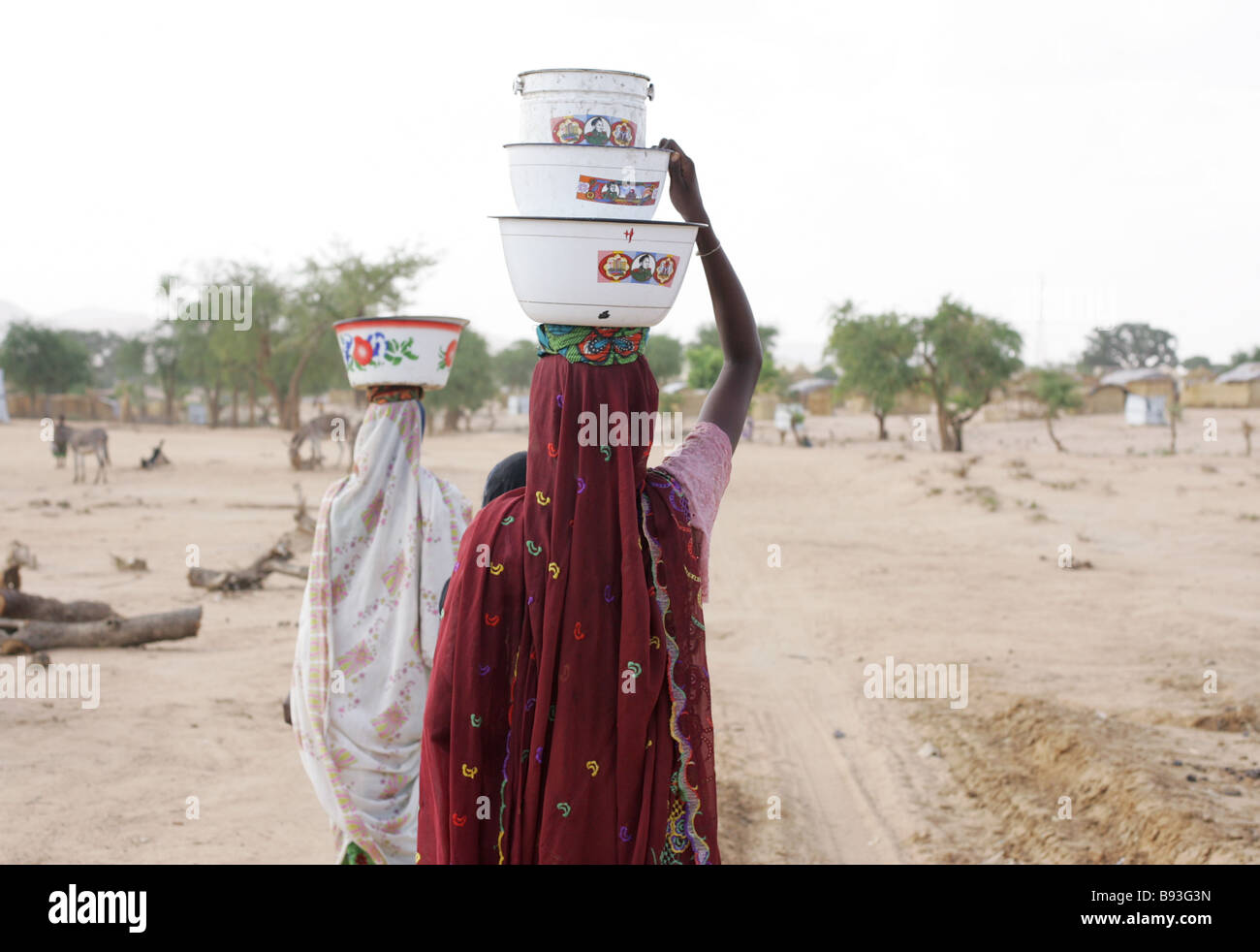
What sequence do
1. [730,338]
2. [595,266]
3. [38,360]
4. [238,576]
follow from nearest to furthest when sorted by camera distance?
[595,266] < [730,338] < [238,576] < [38,360]

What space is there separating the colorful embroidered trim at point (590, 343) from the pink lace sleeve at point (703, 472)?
25 centimetres

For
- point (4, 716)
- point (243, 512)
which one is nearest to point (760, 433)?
point (243, 512)

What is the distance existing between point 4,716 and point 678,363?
57289 millimetres

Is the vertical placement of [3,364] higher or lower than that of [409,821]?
higher

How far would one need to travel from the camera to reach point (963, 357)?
104ft

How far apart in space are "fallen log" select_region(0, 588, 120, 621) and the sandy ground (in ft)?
1.33

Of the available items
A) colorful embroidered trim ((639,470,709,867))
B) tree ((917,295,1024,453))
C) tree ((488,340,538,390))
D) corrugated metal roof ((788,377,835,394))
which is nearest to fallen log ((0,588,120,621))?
colorful embroidered trim ((639,470,709,867))

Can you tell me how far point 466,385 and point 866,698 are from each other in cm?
3899

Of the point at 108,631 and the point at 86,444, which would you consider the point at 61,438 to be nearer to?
the point at 86,444

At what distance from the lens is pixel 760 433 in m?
45.6

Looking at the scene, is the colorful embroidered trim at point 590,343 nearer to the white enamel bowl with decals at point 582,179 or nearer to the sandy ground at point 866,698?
the white enamel bowl with decals at point 582,179

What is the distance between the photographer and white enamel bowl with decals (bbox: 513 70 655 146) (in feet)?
6.09

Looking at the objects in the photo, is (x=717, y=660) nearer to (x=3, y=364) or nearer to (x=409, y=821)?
(x=409, y=821)

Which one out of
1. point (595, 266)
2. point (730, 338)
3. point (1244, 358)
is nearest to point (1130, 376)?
point (1244, 358)
